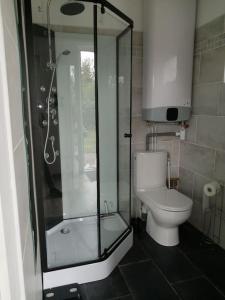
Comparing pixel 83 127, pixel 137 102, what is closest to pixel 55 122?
pixel 83 127

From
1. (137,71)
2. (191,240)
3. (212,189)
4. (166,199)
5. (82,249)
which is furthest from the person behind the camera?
(137,71)

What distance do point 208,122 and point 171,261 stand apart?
1336mm

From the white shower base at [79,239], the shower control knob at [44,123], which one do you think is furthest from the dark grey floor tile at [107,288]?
the shower control knob at [44,123]

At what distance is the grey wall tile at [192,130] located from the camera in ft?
7.90

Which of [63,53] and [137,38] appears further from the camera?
[137,38]

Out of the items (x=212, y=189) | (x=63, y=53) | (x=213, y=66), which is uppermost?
(x=63, y=53)

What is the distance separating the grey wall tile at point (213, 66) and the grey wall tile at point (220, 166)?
68 cm

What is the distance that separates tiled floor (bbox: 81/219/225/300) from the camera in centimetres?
Answer: 166

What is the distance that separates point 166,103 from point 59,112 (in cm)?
108

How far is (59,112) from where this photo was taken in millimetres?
2301

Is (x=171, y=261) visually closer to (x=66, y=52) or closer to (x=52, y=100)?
(x=52, y=100)

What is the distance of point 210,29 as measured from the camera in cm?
212

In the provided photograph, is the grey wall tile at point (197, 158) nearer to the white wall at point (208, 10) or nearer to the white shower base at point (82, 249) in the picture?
the white shower base at point (82, 249)

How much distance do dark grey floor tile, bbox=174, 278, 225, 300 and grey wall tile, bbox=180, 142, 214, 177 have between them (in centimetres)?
96
